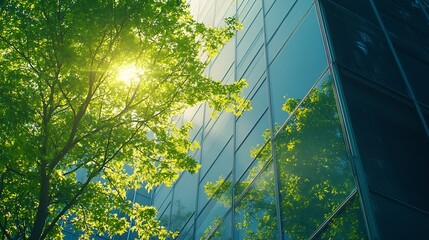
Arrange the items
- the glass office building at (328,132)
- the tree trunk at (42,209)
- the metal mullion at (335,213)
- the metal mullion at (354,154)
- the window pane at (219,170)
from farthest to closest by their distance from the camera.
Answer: the window pane at (219,170) → the tree trunk at (42,209) → the glass office building at (328,132) → the metal mullion at (335,213) → the metal mullion at (354,154)

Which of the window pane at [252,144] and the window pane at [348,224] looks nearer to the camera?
the window pane at [348,224]

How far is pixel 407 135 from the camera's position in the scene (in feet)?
23.2

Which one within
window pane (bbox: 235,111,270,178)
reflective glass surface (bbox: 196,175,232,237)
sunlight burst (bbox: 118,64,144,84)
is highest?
sunlight burst (bbox: 118,64,144,84)

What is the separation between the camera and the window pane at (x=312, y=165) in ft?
20.2

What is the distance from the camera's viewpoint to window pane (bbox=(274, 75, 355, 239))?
6152mm

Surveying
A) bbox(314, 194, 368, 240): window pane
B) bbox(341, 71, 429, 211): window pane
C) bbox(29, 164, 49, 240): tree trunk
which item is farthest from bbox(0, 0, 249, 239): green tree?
bbox(314, 194, 368, 240): window pane

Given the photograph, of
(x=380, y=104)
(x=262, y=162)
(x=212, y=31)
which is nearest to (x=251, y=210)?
(x=262, y=162)

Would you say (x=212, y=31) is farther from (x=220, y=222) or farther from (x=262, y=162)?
(x=220, y=222)

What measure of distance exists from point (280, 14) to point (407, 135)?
205 inches

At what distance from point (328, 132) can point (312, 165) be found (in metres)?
0.66

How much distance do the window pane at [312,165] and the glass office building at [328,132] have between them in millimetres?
21

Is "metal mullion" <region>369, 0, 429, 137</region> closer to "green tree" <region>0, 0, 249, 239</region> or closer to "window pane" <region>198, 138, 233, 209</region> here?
"green tree" <region>0, 0, 249, 239</region>

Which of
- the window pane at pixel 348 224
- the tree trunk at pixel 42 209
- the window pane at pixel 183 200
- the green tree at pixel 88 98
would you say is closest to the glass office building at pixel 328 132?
the window pane at pixel 348 224

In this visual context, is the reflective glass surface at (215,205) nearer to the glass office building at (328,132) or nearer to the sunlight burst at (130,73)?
the glass office building at (328,132)
